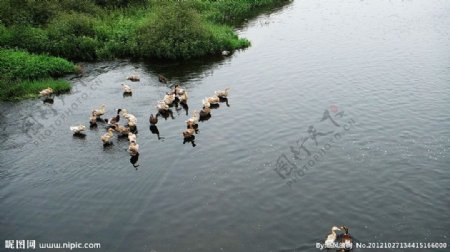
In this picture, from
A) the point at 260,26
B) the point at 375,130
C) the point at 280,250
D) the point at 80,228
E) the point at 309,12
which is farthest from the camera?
the point at 309,12

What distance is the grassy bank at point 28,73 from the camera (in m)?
35.3

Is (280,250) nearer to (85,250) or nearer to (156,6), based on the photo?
(85,250)

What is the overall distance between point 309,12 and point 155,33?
84.7ft

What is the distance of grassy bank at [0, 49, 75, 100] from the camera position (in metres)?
35.3

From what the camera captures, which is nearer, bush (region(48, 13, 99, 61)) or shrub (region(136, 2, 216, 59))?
shrub (region(136, 2, 216, 59))

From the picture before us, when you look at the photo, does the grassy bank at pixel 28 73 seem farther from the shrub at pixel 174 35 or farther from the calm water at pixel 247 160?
the shrub at pixel 174 35

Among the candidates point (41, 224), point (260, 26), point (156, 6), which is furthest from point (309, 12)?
point (41, 224)

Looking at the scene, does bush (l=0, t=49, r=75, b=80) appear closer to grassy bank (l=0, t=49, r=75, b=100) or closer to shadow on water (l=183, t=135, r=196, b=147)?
grassy bank (l=0, t=49, r=75, b=100)

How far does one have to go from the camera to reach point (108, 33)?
4600 centimetres

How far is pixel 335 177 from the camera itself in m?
23.3

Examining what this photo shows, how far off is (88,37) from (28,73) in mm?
8235

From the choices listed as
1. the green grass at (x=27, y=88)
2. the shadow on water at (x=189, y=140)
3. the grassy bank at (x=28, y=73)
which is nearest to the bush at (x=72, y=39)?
the grassy bank at (x=28, y=73)

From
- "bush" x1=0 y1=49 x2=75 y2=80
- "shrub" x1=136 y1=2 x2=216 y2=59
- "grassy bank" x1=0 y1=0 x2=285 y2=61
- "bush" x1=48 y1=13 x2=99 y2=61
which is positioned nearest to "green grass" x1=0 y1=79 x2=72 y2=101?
"bush" x1=0 y1=49 x2=75 y2=80

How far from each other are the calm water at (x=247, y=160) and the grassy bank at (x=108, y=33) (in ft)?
7.36
